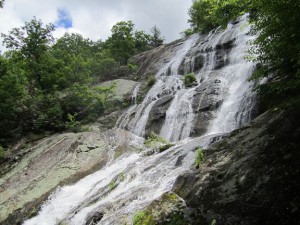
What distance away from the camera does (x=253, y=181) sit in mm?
5473

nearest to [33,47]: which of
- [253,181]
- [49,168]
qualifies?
[49,168]

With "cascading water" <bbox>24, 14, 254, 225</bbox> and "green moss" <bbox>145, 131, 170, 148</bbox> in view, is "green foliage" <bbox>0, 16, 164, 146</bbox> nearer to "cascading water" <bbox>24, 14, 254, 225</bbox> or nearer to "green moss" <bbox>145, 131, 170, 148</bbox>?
"cascading water" <bbox>24, 14, 254, 225</bbox>

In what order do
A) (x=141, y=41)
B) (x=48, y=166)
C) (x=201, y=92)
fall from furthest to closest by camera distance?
(x=141, y=41) < (x=201, y=92) < (x=48, y=166)

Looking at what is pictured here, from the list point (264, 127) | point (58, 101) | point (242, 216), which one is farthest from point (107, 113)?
point (242, 216)

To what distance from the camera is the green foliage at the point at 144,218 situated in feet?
19.5

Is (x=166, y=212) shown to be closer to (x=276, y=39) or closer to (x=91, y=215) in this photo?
(x=91, y=215)

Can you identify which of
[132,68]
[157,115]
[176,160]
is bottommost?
[176,160]

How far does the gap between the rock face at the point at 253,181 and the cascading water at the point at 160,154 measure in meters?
1.48

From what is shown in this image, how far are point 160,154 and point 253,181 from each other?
21.7 feet

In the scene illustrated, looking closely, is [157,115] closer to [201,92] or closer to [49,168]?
[201,92]

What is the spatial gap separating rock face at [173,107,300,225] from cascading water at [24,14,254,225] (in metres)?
1.48

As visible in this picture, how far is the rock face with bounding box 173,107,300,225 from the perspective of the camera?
4797 millimetres

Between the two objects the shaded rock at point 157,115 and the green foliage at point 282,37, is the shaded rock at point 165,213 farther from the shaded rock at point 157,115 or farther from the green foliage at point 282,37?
the shaded rock at point 157,115

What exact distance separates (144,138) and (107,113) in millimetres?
5938
